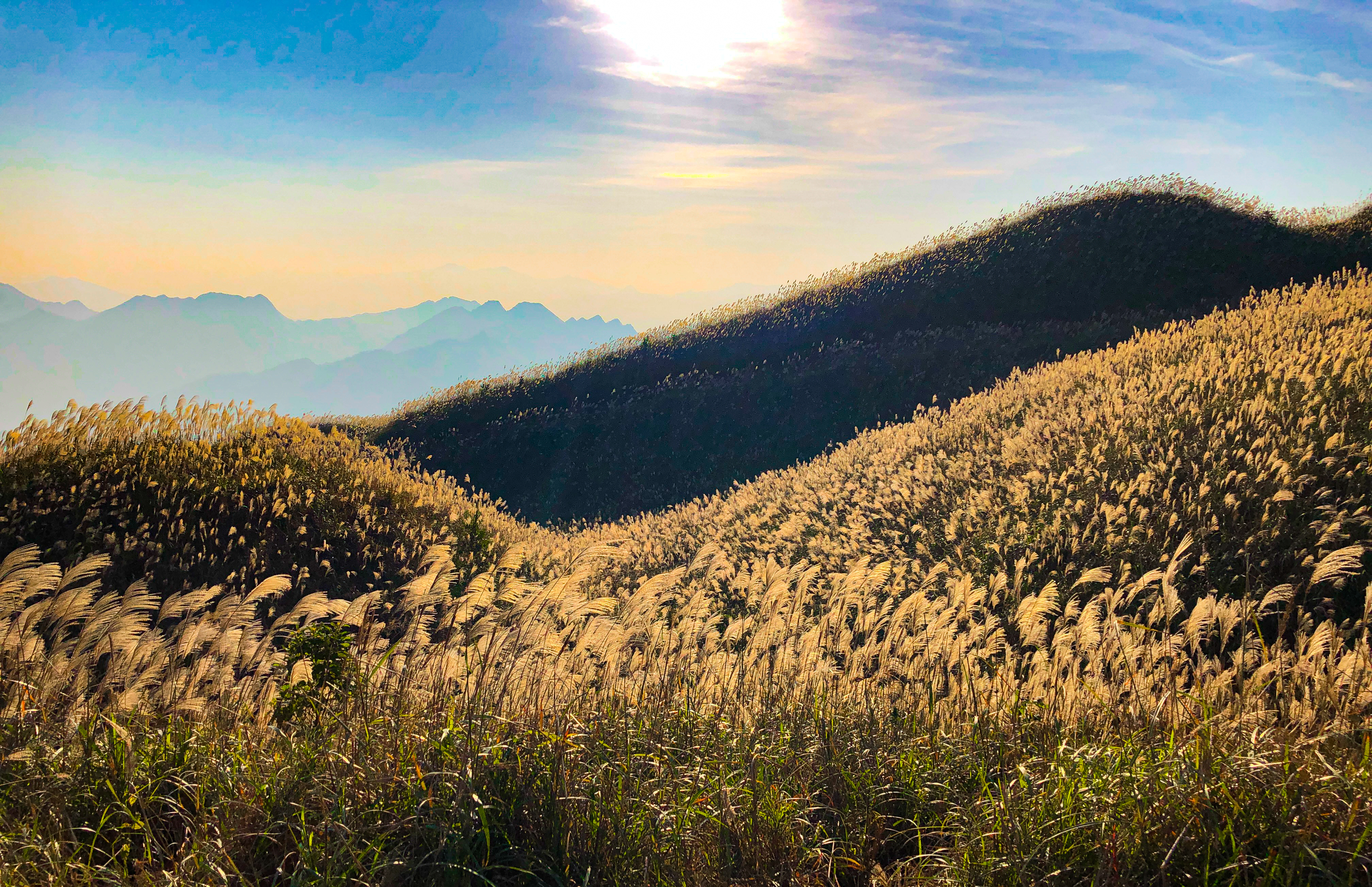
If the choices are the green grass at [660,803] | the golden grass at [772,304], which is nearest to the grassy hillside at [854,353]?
the golden grass at [772,304]

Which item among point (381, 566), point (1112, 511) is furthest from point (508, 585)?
point (381, 566)

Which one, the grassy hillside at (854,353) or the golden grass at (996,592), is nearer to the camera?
the golden grass at (996,592)

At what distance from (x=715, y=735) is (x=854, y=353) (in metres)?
22.1

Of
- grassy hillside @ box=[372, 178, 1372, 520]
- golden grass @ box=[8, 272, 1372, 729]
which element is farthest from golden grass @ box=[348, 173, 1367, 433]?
golden grass @ box=[8, 272, 1372, 729]

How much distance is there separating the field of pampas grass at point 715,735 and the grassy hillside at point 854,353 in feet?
53.0

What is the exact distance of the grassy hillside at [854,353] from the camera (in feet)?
71.5

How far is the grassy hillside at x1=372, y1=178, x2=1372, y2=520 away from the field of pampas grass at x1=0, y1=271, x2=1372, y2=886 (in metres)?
16.2

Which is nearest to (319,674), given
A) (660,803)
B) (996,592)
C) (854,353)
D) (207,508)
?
(660,803)

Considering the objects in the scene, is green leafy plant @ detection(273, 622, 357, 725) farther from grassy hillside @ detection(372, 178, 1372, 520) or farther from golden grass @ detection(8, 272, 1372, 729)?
grassy hillside @ detection(372, 178, 1372, 520)

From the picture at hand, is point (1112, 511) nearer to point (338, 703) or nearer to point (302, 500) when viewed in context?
point (338, 703)

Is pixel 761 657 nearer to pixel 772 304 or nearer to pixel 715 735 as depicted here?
pixel 715 735

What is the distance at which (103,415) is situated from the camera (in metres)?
9.19

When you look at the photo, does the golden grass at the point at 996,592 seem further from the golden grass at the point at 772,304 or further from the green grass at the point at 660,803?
the golden grass at the point at 772,304

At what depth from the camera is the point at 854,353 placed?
24125 millimetres
